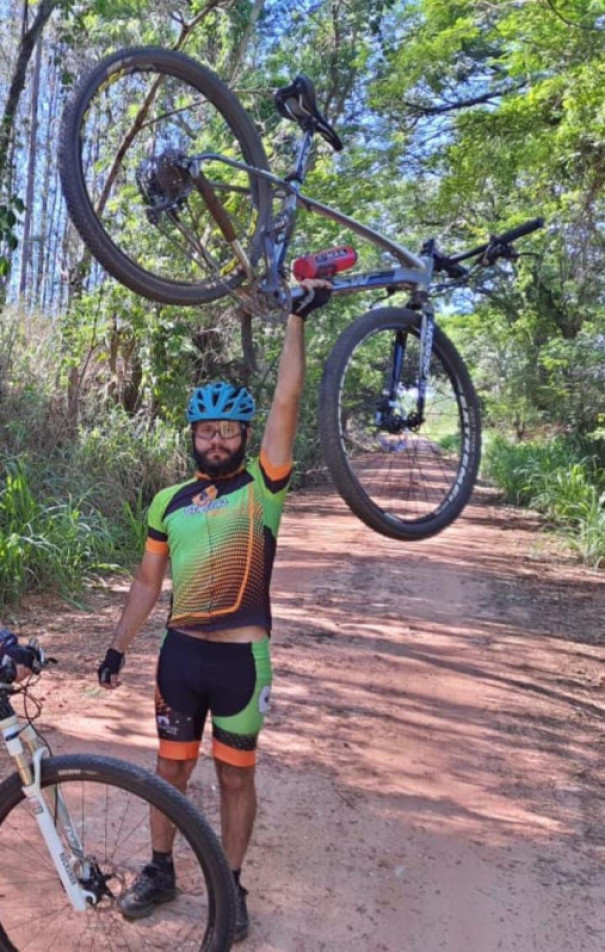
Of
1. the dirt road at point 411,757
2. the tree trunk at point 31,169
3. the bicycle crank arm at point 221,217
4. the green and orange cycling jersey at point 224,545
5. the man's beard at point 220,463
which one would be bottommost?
the dirt road at point 411,757

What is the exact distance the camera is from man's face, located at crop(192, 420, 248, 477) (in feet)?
9.99

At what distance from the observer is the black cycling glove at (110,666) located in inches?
117

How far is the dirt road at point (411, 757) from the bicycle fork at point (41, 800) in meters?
0.95

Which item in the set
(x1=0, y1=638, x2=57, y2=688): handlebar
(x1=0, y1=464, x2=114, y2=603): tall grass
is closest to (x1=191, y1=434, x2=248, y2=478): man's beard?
(x1=0, y1=638, x2=57, y2=688): handlebar

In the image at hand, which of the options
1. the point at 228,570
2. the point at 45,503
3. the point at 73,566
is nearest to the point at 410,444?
the point at 228,570

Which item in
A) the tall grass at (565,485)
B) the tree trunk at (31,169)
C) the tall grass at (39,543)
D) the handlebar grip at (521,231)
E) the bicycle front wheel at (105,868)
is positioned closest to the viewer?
the bicycle front wheel at (105,868)

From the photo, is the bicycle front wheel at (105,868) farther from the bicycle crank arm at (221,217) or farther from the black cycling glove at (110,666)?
the bicycle crank arm at (221,217)

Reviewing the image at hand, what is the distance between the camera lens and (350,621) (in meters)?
7.61

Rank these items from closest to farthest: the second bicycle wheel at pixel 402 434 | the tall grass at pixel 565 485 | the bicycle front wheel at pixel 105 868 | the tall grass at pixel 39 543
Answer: the bicycle front wheel at pixel 105 868 → the second bicycle wheel at pixel 402 434 → the tall grass at pixel 39 543 → the tall grass at pixel 565 485

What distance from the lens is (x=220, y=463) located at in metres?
3.05

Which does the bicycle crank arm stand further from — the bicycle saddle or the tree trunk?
the tree trunk

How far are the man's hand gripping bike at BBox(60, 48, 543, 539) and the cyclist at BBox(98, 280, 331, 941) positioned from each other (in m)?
0.23

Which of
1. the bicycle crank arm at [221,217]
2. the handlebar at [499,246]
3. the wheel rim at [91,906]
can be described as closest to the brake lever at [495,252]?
the handlebar at [499,246]

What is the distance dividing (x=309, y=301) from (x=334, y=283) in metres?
0.20
